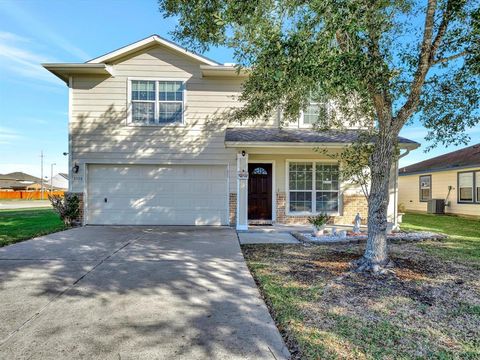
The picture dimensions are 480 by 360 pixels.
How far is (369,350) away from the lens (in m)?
2.87

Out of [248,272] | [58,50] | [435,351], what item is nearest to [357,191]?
[248,272]

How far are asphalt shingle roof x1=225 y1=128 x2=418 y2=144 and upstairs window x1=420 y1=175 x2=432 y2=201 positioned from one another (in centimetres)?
1056

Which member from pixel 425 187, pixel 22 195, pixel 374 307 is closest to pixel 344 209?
pixel 374 307

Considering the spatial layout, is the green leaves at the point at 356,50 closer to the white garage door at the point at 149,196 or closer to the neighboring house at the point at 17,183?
the white garage door at the point at 149,196

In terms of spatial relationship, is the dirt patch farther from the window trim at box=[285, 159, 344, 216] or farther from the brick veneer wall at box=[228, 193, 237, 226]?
the window trim at box=[285, 159, 344, 216]

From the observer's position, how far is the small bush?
10.8m

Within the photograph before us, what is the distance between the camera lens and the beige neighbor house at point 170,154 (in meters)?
11.0

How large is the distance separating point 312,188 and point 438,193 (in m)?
10.8

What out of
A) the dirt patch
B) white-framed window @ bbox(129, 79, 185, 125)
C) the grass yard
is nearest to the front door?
white-framed window @ bbox(129, 79, 185, 125)

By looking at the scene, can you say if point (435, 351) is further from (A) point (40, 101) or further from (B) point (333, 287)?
(A) point (40, 101)

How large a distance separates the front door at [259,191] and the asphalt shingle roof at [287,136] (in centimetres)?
126

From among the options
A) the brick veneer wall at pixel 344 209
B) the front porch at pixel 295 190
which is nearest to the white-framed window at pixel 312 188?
the front porch at pixel 295 190

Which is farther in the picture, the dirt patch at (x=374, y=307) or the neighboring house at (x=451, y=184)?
the neighboring house at (x=451, y=184)

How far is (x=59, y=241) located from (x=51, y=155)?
60485mm
